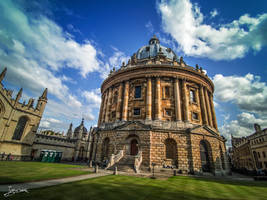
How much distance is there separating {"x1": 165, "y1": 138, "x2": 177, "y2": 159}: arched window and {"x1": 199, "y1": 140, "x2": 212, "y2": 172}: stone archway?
4756mm

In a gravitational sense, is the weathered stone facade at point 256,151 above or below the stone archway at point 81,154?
above

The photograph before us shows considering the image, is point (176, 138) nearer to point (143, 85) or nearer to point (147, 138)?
point (147, 138)

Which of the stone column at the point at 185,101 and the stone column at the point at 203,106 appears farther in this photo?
the stone column at the point at 203,106

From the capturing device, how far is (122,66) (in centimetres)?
3091

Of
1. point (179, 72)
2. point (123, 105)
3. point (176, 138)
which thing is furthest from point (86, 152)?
point (179, 72)

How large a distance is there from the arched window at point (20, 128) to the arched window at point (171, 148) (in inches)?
1285

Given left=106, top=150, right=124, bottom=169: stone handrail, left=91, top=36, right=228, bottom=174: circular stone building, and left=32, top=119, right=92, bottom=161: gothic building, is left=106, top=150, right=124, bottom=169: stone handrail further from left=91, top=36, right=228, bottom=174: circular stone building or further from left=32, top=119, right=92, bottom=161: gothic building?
left=32, top=119, right=92, bottom=161: gothic building

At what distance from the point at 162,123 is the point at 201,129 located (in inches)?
257

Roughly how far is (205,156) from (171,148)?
6127 millimetres

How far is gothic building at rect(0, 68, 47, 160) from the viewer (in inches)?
1091

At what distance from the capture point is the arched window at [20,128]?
30397 mm

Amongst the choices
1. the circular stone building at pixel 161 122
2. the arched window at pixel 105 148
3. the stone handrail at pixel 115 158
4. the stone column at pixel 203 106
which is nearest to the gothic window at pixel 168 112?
the circular stone building at pixel 161 122

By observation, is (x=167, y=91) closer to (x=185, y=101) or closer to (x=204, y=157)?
(x=185, y=101)

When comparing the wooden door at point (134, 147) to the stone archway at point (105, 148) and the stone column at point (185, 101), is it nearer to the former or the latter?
the stone archway at point (105, 148)
